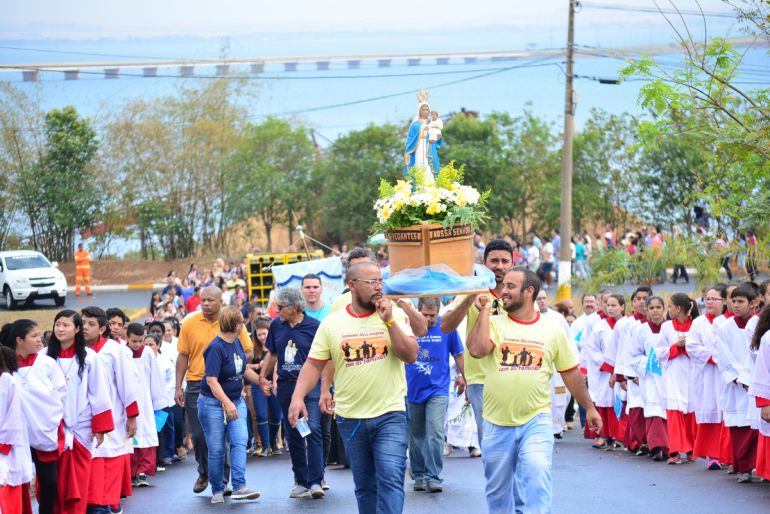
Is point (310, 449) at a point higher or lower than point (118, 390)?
lower

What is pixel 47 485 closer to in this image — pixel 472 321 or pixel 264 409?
pixel 472 321

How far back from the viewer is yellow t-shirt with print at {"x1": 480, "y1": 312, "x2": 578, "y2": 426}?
Answer: 8.90 metres

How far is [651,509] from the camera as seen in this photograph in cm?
1098

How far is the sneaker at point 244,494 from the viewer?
11836 millimetres

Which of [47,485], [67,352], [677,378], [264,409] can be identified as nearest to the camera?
[47,485]

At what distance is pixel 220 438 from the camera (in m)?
11.7

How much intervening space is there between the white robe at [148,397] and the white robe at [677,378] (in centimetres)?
572

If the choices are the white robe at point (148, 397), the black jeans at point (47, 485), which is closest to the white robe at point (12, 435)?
the black jeans at point (47, 485)

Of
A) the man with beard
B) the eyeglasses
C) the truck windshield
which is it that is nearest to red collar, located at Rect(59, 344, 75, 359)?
the eyeglasses

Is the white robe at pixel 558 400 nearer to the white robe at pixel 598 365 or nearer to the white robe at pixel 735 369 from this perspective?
the white robe at pixel 598 365

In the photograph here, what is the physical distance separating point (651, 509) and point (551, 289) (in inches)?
1025

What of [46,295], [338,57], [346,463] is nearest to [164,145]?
[46,295]

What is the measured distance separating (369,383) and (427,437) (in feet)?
11.4

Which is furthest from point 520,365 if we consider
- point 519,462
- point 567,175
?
point 567,175
